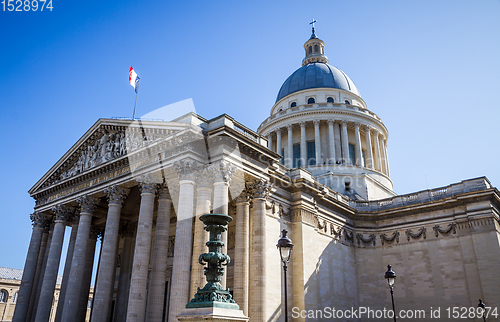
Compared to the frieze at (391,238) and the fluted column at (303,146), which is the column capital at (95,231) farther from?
A: the frieze at (391,238)

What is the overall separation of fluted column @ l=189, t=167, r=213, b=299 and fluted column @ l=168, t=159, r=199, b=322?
0.44 m

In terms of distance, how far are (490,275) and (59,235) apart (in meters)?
34.2

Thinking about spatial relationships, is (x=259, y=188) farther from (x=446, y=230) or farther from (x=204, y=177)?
(x=446, y=230)

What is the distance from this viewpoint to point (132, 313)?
22.7 meters

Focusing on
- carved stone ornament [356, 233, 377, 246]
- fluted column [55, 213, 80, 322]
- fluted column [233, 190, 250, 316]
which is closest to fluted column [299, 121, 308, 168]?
carved stone ornament [356, 233, 377, 246]

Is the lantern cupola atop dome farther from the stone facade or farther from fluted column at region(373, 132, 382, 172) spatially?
the stone facade

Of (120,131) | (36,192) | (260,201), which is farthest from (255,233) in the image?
(36,192)

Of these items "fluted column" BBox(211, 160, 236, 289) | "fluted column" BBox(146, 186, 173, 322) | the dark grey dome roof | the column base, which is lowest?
the column base

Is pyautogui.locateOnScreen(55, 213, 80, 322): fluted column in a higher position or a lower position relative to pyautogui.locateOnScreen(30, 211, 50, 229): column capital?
lower

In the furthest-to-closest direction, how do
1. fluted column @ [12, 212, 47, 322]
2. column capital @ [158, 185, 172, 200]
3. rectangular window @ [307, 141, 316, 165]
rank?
rectangular window @ [307, 141, 316, 165]
fluted column @ [12, 212, 47, 322]
column capital @ [158, 185, 172, 200]

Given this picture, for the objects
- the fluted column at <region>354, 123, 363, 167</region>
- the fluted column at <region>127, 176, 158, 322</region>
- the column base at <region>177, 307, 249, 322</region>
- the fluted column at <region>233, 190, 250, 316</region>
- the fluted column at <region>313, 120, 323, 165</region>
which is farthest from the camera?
the fluted column at <region>354, 123, 363, 167</region>

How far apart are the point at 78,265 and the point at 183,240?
10.3 m

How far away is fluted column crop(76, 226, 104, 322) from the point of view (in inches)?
1250

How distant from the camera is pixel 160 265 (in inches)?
974
